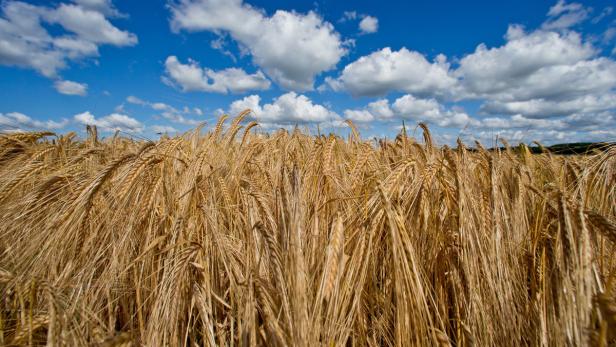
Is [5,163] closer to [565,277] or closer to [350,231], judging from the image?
[350,231]

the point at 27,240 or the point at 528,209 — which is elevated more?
the point at 528,209

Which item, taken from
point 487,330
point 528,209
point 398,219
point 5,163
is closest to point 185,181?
point 398,219

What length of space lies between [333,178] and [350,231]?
39 centimetres

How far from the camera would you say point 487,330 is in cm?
116

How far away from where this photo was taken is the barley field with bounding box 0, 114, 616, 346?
0.94 m

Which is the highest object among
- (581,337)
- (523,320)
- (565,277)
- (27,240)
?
(565,277)

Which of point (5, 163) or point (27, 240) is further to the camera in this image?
point (5, 163)

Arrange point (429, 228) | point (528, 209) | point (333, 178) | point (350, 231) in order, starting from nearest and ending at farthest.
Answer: point (350, 231) < point (429, 228) < point (333, 178) < point (528, 209)

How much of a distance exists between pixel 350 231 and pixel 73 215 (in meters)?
1.24

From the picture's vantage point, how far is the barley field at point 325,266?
943 mm

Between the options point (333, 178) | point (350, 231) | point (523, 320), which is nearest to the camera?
point (523, 320)

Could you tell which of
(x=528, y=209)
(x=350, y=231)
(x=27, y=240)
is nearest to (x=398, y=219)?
(x=350, y=231)

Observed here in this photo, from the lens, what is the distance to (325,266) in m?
1.08

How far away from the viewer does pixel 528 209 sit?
6.85ft
